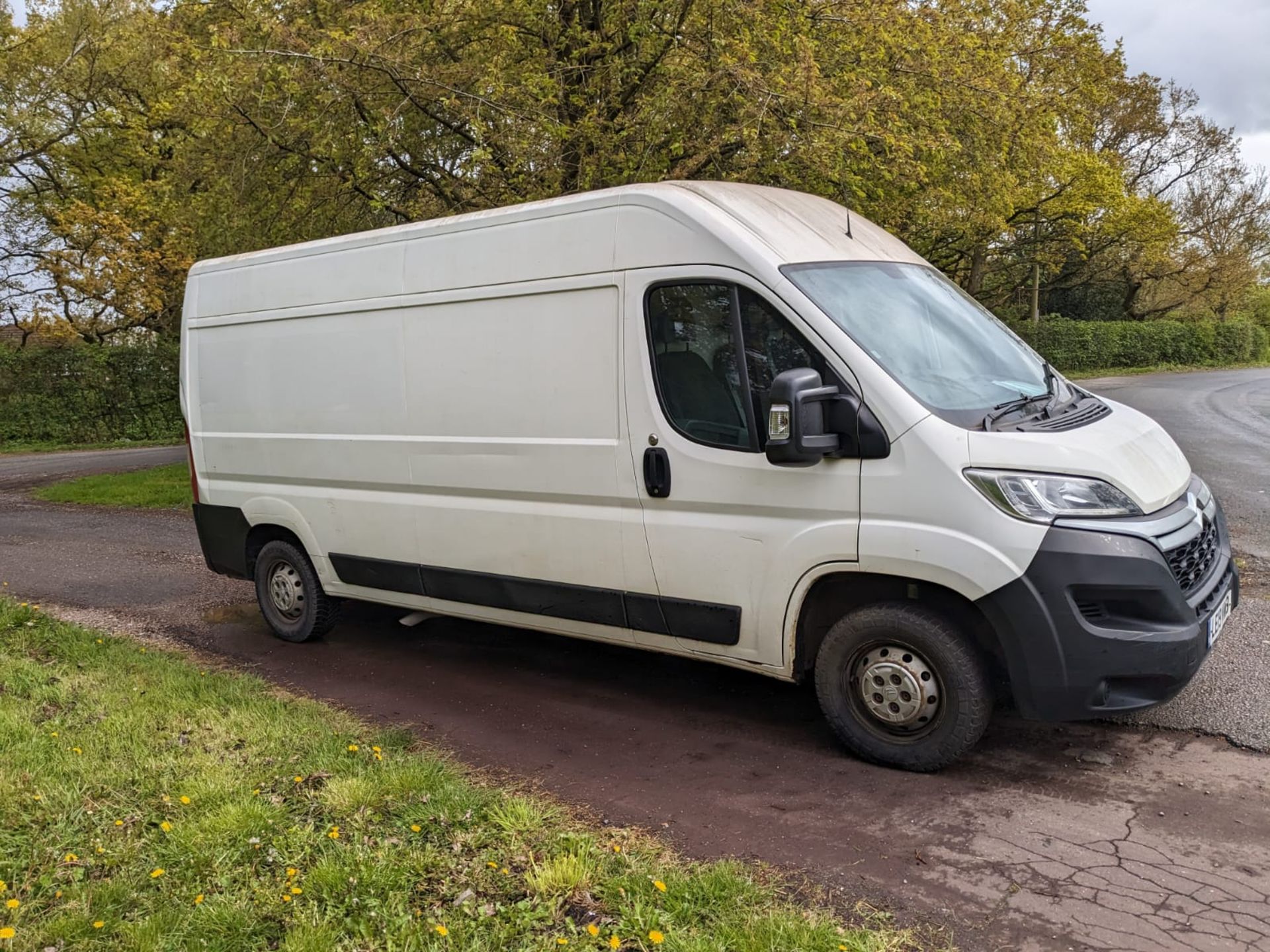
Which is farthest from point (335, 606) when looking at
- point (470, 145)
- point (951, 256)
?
point (951, 256)

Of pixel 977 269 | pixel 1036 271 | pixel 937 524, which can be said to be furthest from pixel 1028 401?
pixel 1036 271

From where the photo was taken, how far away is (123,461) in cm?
2072

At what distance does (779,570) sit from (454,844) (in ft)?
→ 5.86

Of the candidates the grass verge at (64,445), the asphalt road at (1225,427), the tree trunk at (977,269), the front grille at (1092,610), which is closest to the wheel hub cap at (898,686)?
the front grille at (1092,610)

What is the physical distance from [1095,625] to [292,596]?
16.6 feet

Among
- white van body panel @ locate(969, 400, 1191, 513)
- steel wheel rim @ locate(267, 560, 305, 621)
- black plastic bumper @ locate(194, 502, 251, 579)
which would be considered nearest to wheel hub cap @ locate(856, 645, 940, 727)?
white van body panel @ locate(969, 400, 1191, 513)

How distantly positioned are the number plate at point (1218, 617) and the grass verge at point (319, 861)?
1989 millimetres

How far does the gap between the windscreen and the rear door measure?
23 centimetres

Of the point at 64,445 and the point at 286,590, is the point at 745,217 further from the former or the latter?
the point at 64,445

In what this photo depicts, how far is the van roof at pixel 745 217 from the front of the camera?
4711 mm

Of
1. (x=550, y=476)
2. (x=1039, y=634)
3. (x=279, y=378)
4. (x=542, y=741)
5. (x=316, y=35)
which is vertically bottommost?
(x=542, y=741)

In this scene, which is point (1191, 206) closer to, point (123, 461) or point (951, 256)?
point (951, 256)

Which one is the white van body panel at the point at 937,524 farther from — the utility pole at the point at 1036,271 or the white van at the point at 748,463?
the utility pole at the point at 1036,271

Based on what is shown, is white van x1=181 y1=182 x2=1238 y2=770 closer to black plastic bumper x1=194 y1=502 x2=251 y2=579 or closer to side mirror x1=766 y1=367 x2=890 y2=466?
side mirror x1=766 y1=367 x2=890 y2=466
